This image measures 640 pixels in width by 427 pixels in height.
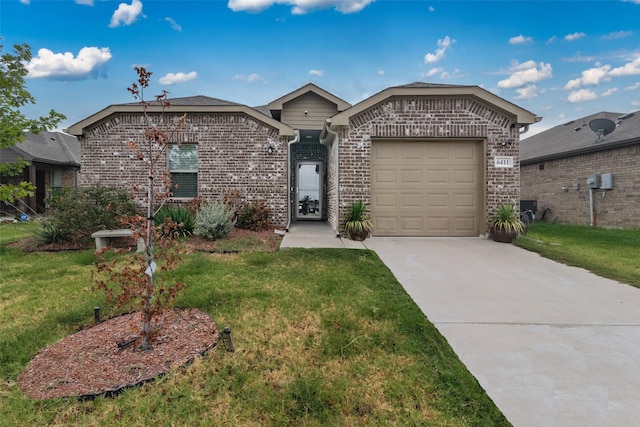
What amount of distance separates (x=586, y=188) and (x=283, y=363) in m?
15.1

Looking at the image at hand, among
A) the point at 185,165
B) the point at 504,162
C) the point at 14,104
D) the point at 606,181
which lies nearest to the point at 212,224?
the point at 185,165

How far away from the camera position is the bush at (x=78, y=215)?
7324 mm

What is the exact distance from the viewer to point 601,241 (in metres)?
8.66

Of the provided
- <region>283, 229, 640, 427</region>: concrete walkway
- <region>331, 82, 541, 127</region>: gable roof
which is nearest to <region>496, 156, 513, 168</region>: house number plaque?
<region>331, 82, 541, 127</region>: gable roof

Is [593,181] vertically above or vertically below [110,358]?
above

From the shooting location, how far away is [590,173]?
42.3 feet

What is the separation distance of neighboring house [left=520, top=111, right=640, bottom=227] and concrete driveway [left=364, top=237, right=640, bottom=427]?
27.8 feet

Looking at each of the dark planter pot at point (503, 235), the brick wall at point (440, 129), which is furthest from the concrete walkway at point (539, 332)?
the brick wall at point (440, 129)

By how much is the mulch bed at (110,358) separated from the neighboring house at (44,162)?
52.9 ft

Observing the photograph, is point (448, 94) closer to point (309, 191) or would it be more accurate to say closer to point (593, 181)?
point (309, 191)

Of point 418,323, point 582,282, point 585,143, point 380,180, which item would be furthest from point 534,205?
point 418,323

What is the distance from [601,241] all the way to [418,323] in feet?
27.4

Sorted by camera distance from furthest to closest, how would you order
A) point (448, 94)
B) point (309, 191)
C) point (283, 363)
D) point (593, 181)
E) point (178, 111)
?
point (309, 191) → point (593, 181) → point (178, 111) → point (448, 94) → point (283, 363)

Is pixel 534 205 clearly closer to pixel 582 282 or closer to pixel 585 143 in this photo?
pixel 585 143
